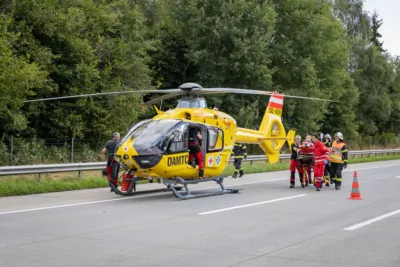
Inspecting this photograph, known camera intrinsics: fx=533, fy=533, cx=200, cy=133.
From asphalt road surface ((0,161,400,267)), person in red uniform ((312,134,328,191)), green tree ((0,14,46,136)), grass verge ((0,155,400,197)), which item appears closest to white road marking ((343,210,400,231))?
asphalt road surface ((0,161,400,267))

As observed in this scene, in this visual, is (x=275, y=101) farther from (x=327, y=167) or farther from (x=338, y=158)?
(x=338, y=158)

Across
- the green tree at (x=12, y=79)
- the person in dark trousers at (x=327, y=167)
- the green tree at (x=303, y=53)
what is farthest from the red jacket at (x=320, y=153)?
the green tree at (x=303, y=53)

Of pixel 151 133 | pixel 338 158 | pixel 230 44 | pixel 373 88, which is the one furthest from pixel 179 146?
pixel 373 88

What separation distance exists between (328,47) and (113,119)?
23.7 m

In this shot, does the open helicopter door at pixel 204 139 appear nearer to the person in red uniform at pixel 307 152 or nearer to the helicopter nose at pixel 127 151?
the helicopter nose at pixel 127 151

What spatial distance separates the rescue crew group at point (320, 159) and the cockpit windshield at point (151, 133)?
5399 millimetres

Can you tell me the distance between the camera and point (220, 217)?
37.5 ft

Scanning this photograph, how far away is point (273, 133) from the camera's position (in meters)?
20.4

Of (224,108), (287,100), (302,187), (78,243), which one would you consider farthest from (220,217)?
(287,100)

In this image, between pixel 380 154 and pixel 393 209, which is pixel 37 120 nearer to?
pixel 393 209

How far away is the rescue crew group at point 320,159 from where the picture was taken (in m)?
17.6

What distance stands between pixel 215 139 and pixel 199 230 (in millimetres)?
6680

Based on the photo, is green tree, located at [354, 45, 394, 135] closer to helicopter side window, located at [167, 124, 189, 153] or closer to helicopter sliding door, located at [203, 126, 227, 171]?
helicopter sliding door, located at [203, 126, 227, 171]

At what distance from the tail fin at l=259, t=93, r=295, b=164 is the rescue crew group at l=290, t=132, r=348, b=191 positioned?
117 cm
